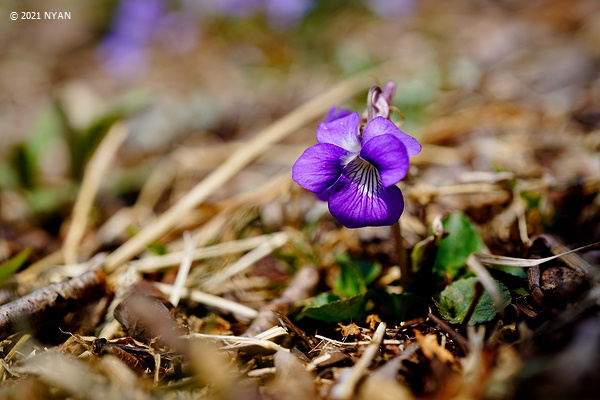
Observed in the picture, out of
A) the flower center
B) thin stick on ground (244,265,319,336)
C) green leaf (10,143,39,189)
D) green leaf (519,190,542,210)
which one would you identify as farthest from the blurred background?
thin stick on ground (244,265,319,336)

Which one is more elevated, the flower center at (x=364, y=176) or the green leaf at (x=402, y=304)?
the flower center at (x=364, y=176)

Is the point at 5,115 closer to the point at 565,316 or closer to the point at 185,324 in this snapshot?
the point at 185,324

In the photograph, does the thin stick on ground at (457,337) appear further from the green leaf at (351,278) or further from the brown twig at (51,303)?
the brown twig at (51,303)

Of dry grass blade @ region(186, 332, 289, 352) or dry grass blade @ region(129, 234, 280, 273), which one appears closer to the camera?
dry grass blade @ region(186, 332, 289, 352)

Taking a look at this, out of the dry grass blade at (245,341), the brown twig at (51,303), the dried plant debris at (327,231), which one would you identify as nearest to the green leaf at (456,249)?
the dried plant debris at (327,231)

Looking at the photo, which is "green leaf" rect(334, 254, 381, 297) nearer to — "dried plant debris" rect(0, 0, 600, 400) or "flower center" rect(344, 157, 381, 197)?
"dried plant debris" rect(0, 0, 600, 400)

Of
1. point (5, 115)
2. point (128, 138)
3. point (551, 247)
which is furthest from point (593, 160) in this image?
point (5, 115)
